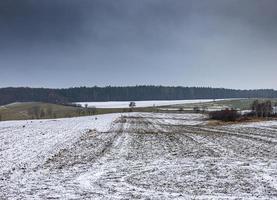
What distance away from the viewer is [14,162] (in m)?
20.8

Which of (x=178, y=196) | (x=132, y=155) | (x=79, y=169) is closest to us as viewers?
(x=178, y=196)

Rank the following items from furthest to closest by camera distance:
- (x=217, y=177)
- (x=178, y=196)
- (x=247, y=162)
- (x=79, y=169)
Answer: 1. (x=247, y=162)
2. (x=79, y=169)
3. (x=217, y=177)
4. (x=178, y=196)

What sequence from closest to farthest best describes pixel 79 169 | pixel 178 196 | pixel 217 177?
pixel 178 196 → pixel 217 177 → pixel 79 169

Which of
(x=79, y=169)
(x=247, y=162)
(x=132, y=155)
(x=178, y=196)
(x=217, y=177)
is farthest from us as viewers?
(x=132, y=155)

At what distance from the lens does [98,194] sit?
1311cm

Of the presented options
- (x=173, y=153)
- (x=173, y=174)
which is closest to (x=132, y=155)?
(x=173, y=153)

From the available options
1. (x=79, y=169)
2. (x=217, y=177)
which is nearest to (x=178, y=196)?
(x=217, y=177)

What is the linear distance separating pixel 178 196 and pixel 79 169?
7.28 meters

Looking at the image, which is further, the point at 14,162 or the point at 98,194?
the point at 14,162

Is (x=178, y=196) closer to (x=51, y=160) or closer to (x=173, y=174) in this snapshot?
(x=173, y=174)

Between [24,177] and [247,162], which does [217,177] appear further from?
[24,177]

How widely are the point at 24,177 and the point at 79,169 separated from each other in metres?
2.97

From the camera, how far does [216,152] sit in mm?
24719

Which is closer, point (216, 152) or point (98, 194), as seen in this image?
point (98, 194)
